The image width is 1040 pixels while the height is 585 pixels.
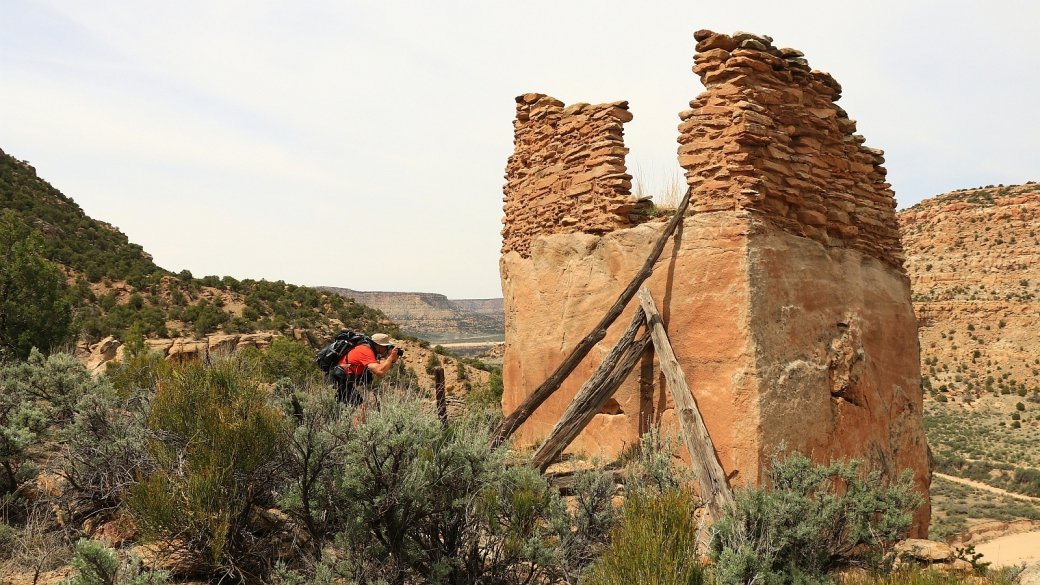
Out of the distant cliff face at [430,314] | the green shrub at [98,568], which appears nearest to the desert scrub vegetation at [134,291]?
the green shrub at [98,568]

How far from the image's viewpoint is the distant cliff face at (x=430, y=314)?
198 feet

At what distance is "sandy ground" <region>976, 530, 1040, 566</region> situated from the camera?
43.1ft

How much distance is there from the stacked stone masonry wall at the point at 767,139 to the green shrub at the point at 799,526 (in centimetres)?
211

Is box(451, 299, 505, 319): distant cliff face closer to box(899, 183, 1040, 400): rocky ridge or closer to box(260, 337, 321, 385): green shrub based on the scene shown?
box(899, 183, 1040, 400): rocky ridge

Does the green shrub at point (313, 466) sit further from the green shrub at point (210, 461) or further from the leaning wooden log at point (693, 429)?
the leaning wooden log at point (693, 429)

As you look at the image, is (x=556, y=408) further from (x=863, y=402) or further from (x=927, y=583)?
(x=927, y=583)

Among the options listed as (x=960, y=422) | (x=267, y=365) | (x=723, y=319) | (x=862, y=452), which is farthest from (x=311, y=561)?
(x=960, y=422)

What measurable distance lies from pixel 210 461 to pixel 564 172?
432 centimetres

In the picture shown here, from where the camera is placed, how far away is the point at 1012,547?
14344 mm

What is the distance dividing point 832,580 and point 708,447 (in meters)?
1.24

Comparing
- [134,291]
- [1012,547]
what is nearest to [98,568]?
[1012,547]

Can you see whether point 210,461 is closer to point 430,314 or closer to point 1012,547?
point 1012,547

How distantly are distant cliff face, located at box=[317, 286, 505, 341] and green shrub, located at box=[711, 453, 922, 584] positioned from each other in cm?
5258

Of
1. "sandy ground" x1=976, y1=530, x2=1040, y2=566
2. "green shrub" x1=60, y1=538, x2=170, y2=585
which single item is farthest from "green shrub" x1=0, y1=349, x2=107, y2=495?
"sandy ground" x1=976, y1=530, x2=1040, y2=566
